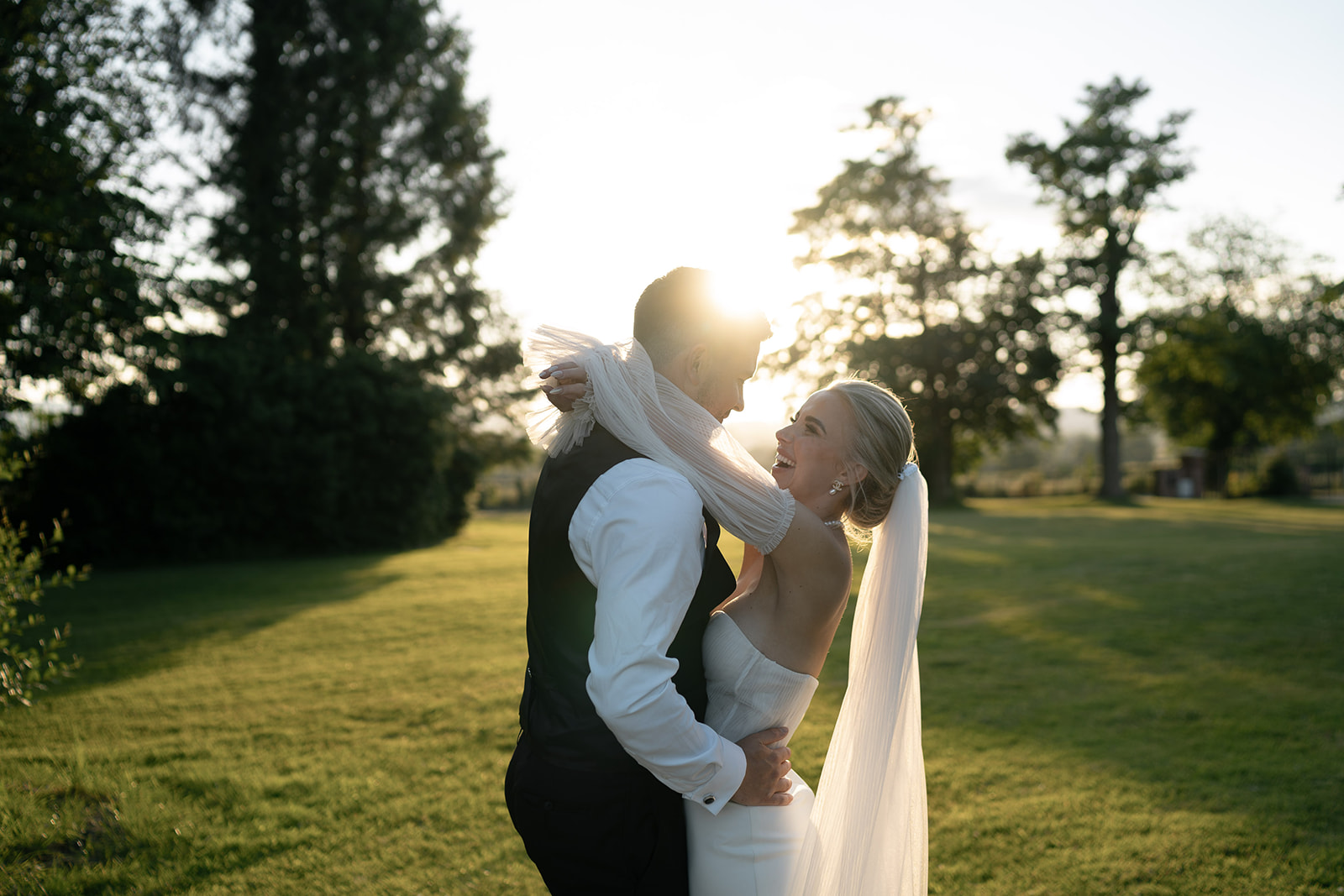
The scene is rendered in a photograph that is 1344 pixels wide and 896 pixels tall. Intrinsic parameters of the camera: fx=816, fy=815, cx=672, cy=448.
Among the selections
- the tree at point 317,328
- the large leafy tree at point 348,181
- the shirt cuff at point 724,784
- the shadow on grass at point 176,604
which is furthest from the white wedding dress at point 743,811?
the large leafy tree at point 348,181

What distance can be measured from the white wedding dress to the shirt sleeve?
1.46 feet

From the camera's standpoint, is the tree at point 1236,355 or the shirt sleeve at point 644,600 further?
the tree at point 1236,355

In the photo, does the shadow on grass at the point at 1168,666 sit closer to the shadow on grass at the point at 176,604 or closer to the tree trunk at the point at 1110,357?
the shadow on grass at the point at 176,604

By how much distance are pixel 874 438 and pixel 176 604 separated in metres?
13.8

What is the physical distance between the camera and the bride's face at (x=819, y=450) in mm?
2676

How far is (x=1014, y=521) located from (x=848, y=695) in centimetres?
2810

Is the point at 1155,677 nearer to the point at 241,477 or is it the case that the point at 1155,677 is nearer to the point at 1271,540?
the point at 1271,540

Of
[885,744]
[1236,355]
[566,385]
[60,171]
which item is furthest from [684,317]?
[1236,355]

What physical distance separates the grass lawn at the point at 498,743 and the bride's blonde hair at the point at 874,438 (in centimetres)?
278

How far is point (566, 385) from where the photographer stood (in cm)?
218

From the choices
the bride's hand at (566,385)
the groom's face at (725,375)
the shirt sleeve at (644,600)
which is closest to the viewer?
the shirt sleeve at (644,600)

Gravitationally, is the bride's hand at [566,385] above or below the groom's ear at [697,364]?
below

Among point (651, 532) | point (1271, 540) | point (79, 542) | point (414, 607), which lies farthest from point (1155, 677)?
point (79, 542)

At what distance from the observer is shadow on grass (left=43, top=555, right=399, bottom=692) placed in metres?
9.53
